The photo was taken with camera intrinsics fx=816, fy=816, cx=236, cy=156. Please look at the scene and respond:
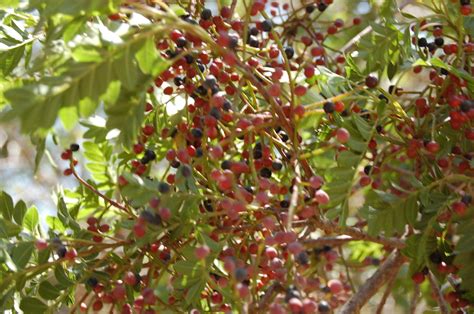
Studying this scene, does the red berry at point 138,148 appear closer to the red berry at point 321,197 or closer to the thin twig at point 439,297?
the red berry at point 321,197

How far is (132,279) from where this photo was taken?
1.11 m

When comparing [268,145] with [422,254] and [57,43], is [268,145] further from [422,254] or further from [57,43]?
[57,43]

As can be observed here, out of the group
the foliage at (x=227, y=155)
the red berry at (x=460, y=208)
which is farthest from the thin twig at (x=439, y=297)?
the red berry at (x=460, y=208)

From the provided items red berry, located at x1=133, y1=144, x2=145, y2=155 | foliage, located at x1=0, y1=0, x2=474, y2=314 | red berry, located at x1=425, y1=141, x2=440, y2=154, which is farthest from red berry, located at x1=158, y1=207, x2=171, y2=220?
red berry, located at x1=425, y1=141, x2=440, y2=154

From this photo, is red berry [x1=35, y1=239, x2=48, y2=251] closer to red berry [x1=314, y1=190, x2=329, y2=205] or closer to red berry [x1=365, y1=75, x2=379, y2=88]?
red berry [x1=314, y1=190, x2=329, y2=205]

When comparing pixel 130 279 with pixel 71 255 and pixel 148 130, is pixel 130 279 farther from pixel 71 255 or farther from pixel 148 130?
pixel 148 130

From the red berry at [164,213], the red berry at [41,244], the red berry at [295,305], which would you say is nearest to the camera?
the red berry at [295,305]

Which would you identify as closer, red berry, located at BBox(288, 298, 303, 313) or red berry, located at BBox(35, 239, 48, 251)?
red berry, located at BBox(288, 298, 303, 313)

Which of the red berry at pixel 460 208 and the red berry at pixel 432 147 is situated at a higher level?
the red berry at pixel 432 147

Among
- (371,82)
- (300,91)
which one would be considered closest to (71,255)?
(300,91)

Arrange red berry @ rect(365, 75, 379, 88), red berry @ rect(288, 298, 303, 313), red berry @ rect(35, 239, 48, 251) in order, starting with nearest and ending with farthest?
red berry @ rect(288, 298, 303, 313) → red berry @ rect(35, 239, 48, 251) → red berry @ rect(365, 75, 379, 88)

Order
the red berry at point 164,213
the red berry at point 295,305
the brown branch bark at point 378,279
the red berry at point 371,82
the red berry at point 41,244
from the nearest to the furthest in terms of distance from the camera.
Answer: the red berry at point 295,305, the red berry at point 164,213, the red berry at point 41,244, the red berry at point 371,82, the brown branch bark at point 378,279

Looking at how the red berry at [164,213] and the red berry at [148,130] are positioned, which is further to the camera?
the red berry at [148,130]

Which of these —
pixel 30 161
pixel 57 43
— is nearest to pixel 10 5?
pixel 57 43
